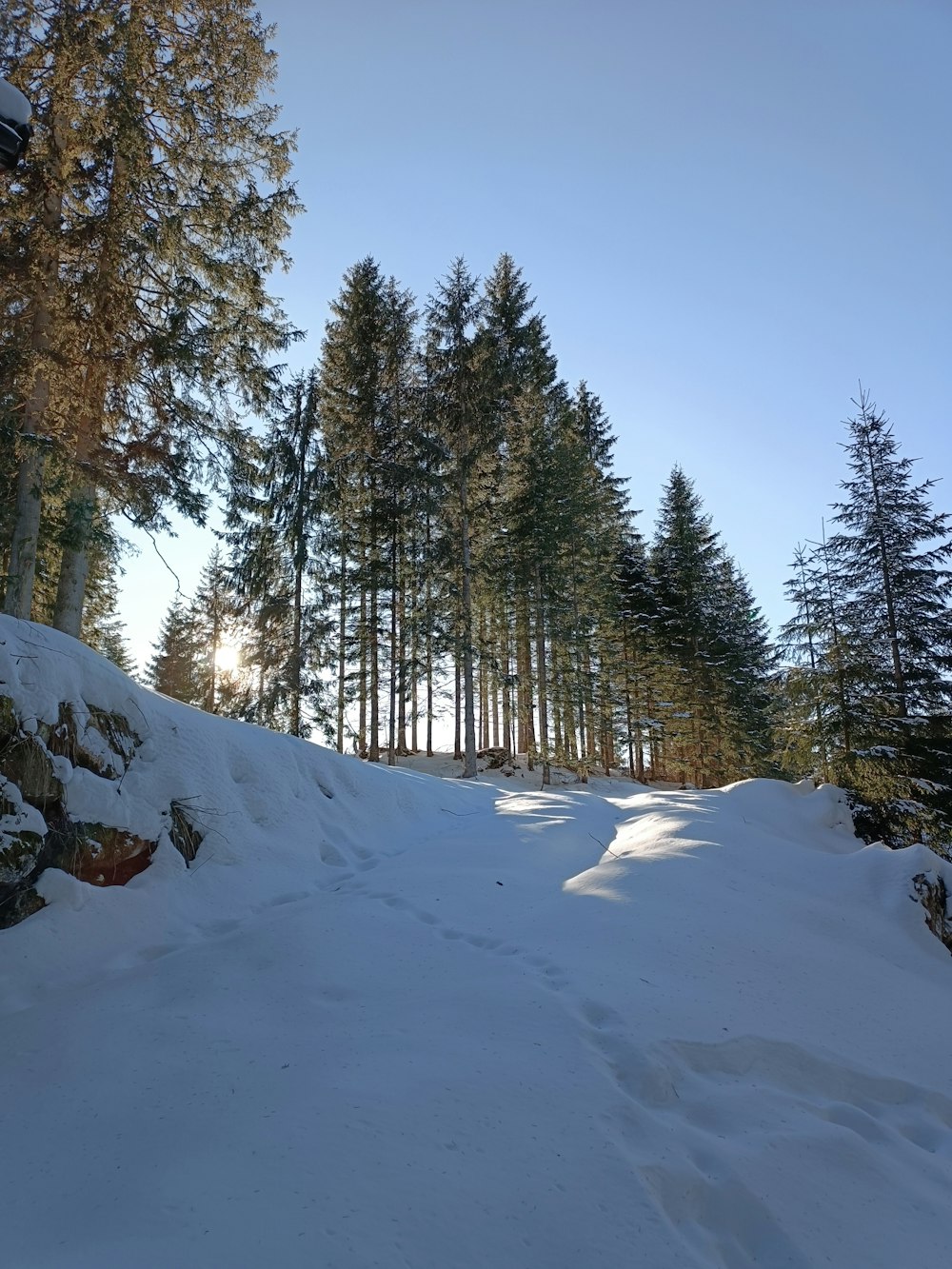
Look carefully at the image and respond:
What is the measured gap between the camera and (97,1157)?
2270 mm

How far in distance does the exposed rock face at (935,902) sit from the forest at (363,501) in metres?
3.75

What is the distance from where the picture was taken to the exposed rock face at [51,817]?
4020 millimetres

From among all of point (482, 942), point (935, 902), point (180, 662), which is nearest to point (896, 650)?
point (935, 902)

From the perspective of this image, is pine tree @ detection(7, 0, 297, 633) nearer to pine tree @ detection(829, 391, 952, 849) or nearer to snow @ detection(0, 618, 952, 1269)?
snow @ detection(0, 618, 952, 1269)

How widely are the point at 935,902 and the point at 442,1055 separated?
6314 mm

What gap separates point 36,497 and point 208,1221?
30.1ft

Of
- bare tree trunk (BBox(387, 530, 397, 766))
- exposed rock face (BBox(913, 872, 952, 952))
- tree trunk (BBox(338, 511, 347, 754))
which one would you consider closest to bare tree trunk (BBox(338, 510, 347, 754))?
tree trunk (BBox(338, 511, 347, 754))

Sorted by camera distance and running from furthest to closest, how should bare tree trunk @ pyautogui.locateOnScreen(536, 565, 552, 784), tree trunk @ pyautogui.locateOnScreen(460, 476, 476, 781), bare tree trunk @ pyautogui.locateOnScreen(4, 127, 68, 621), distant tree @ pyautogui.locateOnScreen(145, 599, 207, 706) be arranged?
1. distant tree @ pyautogui.locateOnScreen(145, 599, 207, 706)
2. bare tree trunk @ pyautogui.locateOnScreen(536, 565, 552, 784)
3. tree trunk @ pyautogui.locateOnScreen(460, 476, 476, 781)
4. bare tree trunk @ pyautogui.locateOnScreen(4, 127, 68, 621)

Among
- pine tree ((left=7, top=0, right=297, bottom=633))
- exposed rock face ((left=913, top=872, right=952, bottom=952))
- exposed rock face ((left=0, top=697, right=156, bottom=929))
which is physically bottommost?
exposed rock face ((left=913, top=872, right=952, bottom=952))

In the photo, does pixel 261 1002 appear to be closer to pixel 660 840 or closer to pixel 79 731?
pixel 79 731

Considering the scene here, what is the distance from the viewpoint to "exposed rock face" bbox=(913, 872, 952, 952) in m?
6.29

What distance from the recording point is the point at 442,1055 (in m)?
2.79

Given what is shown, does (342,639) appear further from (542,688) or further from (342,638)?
(542,688)

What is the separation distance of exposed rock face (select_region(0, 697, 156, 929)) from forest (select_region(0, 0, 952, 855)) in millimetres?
4349
